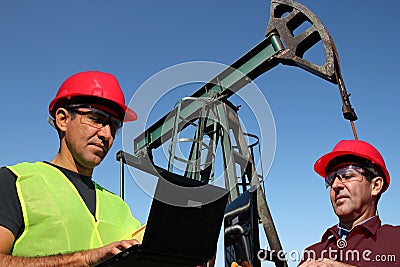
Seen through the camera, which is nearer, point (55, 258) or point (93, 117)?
point (55, 258)

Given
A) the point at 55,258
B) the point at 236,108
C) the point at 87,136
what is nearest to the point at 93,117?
the point at 87,136

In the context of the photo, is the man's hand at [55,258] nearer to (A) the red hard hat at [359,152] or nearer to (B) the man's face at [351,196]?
→ (B) the man's face at [351,196]

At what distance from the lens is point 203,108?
8055 millimetres

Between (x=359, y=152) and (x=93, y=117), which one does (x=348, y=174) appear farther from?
(x=93, y=117)

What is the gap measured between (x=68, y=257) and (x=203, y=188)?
595 mm

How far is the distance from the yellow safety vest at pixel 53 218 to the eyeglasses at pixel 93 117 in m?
0.28

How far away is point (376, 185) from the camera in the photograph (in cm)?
301

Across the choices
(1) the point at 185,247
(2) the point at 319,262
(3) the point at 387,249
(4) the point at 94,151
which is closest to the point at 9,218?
(4) the point at 94,151

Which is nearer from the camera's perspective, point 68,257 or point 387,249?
point 68,257

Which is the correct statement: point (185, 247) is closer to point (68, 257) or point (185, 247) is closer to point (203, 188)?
point (203, 188)

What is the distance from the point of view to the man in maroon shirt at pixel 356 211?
2.63 m

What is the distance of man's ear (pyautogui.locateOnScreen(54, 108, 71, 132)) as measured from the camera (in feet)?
8.07

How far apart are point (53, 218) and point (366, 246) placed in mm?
1632

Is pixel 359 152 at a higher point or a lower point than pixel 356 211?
higher
